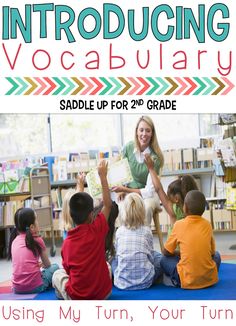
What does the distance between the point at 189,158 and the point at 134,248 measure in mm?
1893

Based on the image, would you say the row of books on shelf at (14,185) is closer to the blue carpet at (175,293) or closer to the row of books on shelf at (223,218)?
the row of books on shelf at (223,218)

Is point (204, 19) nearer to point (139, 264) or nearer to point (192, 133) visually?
point (139, 264)

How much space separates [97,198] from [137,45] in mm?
980

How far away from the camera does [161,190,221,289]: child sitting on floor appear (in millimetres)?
2527

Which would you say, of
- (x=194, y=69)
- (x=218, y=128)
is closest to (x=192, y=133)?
(x=218, y=128)

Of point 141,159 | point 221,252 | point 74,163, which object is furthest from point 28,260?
point 74,163

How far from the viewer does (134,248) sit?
2.64 meters

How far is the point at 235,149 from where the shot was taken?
3.55m

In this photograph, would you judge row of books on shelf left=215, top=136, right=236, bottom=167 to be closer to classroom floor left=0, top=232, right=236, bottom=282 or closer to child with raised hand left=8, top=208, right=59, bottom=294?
classroom floor left=0, top=232, right=236, bottom=282

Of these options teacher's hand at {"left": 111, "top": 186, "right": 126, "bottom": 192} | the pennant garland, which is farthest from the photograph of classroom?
the pennant garland

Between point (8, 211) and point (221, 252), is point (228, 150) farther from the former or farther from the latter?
point (8, 211)

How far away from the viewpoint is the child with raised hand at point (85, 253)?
2.17 m

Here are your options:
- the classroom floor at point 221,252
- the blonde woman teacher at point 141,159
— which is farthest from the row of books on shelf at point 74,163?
the blonde woman teacher at point 141,159

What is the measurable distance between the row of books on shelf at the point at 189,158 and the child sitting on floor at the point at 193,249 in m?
1.63
